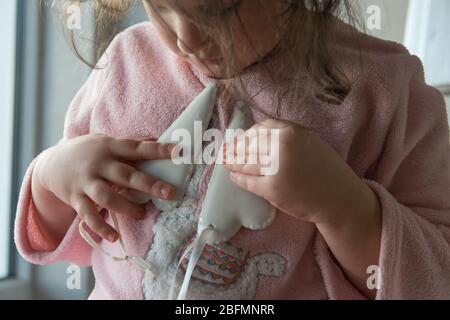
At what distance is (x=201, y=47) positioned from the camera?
1.51 feet

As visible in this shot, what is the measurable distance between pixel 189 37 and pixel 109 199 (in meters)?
0.16

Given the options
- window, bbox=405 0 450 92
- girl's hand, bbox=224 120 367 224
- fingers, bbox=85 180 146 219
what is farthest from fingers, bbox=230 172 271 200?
Result: window, bbox=405 0 450 92

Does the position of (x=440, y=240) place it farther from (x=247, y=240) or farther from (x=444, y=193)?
(x=247, y=240)

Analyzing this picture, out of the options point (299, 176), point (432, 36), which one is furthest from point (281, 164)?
point (432, 36)

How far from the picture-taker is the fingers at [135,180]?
0.50m

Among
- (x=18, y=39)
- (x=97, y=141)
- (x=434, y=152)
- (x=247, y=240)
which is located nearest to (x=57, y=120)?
(x=18, y=39)

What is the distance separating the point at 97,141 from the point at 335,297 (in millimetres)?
263

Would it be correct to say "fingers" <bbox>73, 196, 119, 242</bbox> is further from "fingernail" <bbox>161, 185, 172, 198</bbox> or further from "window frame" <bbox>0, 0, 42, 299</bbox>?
"window frame" <bbox>0, 0, 42, 299</bbox>

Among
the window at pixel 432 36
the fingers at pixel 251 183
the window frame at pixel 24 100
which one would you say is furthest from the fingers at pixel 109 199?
the window at pixel 432 36

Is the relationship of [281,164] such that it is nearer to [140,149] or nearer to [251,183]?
[251,183]

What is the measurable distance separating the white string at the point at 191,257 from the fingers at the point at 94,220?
7cm

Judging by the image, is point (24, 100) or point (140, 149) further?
point (24, 100)

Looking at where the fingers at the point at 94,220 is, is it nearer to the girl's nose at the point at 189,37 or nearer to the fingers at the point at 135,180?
the fingers at the point at 135,180

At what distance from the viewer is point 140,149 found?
0.51m
